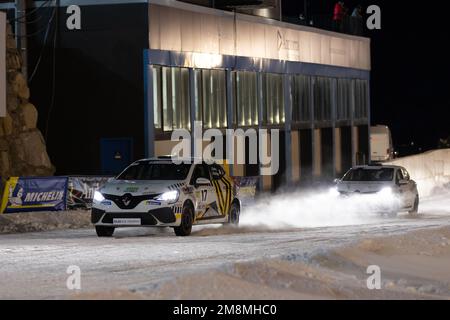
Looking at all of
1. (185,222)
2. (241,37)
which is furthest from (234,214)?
(241,37)

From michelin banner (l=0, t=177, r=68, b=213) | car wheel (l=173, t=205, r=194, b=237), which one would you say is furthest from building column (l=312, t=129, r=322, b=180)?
car wheel (l=173, t=205, r=194, b=237)

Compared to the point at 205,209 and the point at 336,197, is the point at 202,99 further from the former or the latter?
the point at 205,209

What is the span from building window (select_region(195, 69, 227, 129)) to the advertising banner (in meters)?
12.8

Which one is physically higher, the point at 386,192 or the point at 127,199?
the point at 127,199

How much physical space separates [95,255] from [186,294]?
20.8 ft

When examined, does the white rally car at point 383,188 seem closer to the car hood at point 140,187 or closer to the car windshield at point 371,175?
the car windshield at point 371,175

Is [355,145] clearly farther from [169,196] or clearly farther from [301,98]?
[169,196]

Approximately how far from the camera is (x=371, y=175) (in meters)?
33.6

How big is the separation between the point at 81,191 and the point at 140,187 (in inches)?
303

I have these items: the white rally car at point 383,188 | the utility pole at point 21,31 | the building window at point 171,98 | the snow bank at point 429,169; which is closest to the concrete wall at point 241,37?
the building window at point 171,98

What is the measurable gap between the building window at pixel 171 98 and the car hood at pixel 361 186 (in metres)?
9.73

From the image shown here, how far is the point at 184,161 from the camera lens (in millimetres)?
25016

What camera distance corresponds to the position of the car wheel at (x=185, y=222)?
23484mm
